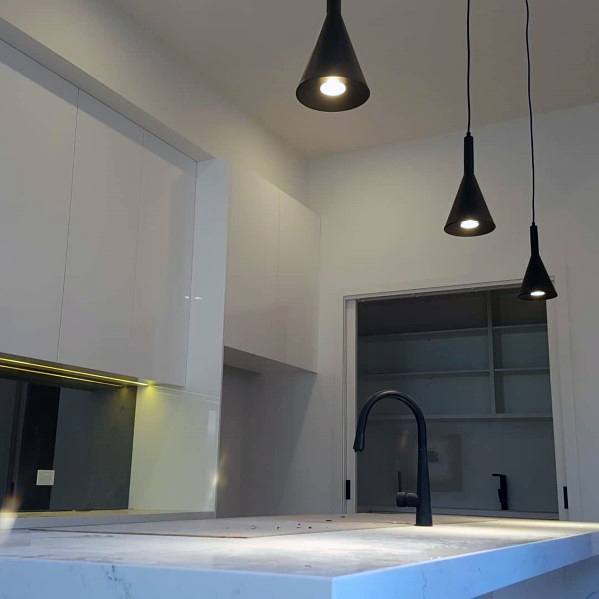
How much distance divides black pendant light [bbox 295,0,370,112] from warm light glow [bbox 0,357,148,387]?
1623mm

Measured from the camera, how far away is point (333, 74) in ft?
5.71

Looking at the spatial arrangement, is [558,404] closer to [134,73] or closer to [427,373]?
[427,373]

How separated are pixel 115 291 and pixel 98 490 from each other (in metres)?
0.88

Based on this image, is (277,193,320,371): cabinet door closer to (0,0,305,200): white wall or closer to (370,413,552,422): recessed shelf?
(0,0,305,200): white wall

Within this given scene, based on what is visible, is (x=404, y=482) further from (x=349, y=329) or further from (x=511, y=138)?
(x=511, y=138)

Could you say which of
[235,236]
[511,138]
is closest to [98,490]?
[235,236]

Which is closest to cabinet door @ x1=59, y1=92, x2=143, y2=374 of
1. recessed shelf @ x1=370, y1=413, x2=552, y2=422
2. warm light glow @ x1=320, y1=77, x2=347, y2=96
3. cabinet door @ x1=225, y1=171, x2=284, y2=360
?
cabinet door @ x1=225, y1=171, x2=284, y2=360

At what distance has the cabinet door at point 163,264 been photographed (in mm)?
3377

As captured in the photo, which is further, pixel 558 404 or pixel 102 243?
pixel 558 404

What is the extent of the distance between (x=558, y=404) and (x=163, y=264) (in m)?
2.00

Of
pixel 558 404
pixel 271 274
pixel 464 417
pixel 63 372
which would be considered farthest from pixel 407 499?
pixel 464 417

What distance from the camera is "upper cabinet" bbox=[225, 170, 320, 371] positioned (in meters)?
3.76

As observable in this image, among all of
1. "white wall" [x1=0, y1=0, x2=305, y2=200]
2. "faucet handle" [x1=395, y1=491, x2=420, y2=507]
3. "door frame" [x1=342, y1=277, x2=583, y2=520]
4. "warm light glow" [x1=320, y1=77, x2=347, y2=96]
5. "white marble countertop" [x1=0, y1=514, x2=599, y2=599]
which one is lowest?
"white marble countertop" [x1=0, y1=514, x2=599, y2=599]

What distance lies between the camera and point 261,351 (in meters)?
3.91
